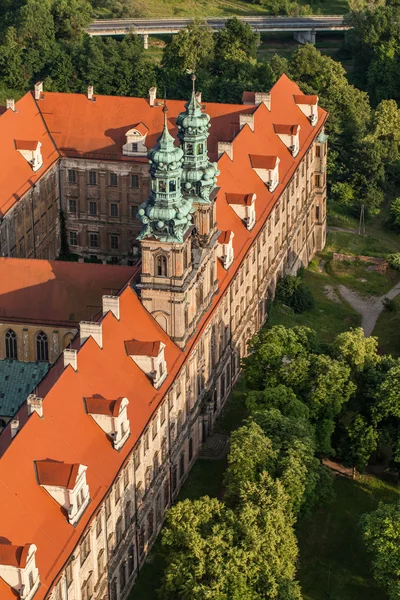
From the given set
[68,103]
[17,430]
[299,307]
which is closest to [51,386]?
[17,430]

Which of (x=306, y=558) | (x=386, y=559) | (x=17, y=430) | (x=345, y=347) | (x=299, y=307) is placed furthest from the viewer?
(x=299, y=307)

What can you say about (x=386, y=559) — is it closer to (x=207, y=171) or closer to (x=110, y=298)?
(x=110, y=298)

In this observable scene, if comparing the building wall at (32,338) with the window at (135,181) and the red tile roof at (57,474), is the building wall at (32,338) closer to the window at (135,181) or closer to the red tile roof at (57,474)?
the red tile roof at (57,474)

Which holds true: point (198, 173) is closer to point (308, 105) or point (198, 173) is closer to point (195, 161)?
point (195, 161)

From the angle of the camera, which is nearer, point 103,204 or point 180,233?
point 180,233

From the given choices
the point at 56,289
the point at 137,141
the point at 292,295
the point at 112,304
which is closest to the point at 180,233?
the point at 112,304

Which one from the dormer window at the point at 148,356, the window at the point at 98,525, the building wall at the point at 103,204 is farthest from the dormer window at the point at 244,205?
the window at the point at 98,525

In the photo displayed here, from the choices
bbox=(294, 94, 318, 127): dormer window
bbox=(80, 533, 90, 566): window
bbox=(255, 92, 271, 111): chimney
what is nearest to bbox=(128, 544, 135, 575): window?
bbox=(80, 533, 90, 566): window
